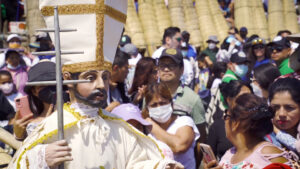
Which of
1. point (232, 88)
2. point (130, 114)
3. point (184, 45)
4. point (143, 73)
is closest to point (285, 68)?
point (232, 88)

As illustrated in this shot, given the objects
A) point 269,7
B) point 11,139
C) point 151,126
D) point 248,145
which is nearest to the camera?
point 248,145

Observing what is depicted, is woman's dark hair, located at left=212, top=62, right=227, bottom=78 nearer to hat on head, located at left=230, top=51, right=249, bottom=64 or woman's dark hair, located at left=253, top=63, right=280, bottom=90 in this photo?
hat on head, located at left=230, top=51, right=249, bottom=64

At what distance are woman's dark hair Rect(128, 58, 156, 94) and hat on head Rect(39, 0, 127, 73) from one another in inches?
85.9

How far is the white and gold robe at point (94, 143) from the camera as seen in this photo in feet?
9.37

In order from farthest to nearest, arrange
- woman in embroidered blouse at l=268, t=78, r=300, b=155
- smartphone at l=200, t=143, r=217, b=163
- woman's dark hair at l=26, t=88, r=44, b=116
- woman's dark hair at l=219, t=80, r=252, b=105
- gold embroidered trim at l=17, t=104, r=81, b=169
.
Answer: woman's dark hair at l=219, t=80, r=252, b=105, woman's dark hair at l=26, t=88, r=44, b=116, woman in embroidered blouse at l=268, t=78, r=300, b=155, smartphone at l=200, t=143, r=217, b=163, gold embroidered trim at l=17, t=104, r=81, b=169

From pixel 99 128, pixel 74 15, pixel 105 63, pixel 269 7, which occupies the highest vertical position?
pixel 269 7

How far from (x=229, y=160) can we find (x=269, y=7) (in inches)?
354

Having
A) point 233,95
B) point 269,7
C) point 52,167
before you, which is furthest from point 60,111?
point 269,7

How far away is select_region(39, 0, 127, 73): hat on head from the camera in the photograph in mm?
2990

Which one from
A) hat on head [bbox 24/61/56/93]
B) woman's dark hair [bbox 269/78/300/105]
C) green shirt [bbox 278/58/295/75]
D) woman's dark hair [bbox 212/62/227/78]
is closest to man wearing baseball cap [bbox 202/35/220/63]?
woman's dark hair [bbox 212/62/227/78]

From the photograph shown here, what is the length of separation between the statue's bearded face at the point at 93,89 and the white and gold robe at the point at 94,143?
84 millimetres

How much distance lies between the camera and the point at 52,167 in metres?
2.72

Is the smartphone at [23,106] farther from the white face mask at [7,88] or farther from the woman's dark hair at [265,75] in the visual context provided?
the white face mask at [7,88]

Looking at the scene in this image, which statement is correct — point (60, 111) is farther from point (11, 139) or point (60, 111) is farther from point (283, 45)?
point (283, 45)
